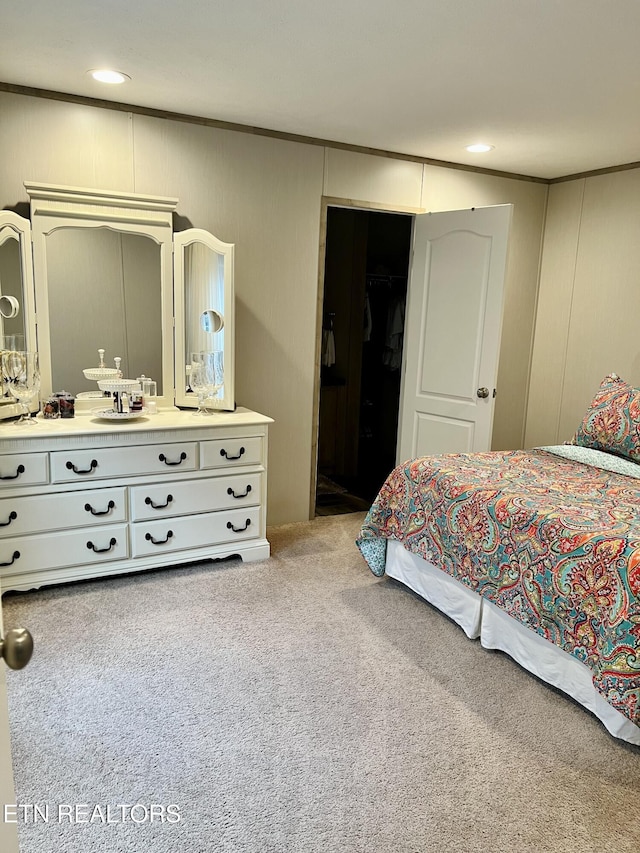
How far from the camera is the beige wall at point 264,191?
313 centimetres


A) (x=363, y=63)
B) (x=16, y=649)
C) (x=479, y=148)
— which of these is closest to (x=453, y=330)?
(x=479, y=148)

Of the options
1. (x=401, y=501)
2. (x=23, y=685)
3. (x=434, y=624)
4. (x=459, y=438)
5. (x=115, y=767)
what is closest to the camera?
(x=115, y=767)

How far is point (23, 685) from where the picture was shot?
2262 millimetres

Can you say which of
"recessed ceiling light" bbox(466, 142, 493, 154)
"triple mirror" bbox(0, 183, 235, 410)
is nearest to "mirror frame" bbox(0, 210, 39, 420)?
"triple mirror" bbox(0, 183, 235, 410)

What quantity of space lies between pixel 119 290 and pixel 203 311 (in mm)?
467

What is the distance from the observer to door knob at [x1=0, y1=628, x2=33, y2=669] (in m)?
0.81

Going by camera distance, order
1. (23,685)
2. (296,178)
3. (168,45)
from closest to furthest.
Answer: (23,685)
(168,45)
(296,178)

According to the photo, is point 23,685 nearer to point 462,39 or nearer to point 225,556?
point 225,556

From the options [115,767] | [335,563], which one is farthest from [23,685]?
[335,563]

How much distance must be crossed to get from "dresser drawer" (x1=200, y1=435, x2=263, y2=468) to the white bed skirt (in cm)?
91

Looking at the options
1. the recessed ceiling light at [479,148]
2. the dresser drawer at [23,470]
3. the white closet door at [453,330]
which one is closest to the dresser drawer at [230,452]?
the dresser drawer at [23,470]

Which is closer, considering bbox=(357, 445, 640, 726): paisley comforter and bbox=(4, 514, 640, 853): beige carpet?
bbox=(4, 514, 640, 853): beige carpet

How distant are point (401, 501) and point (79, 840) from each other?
1959 millimetres

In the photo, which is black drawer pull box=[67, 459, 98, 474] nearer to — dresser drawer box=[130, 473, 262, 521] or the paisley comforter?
dresser drawer box=[130, 473, 262, 521]
